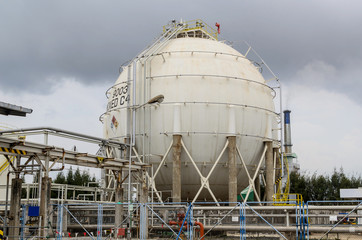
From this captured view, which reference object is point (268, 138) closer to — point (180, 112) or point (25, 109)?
point (180, 112)

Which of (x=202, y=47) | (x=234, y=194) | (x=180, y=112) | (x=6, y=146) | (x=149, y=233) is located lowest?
(x=149, y=233)

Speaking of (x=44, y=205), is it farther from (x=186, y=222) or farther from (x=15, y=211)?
(x=186, y=222)

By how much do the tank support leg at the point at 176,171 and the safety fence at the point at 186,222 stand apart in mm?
908

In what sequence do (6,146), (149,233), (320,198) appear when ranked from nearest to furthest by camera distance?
(6,146)
(149,233)
(320,198)

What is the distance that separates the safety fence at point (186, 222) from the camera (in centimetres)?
1856

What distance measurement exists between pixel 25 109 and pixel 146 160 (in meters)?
12.3

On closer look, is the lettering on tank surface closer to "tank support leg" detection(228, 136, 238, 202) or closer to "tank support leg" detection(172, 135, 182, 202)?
"tank support leg" detection(172, 135, 182, 202)

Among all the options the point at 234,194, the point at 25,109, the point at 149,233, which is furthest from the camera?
the point at 234,194

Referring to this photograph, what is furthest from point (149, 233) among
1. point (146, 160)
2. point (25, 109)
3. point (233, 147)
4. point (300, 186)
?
point (300, 186)

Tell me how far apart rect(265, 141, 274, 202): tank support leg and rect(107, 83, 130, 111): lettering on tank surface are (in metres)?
8.68

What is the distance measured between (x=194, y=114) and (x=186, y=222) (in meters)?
6.49

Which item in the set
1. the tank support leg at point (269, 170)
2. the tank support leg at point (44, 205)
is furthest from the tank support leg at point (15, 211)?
the tank support leg at point (269, 170)

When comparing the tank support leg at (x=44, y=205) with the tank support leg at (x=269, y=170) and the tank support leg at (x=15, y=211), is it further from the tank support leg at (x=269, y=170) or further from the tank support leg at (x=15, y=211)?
the tank support leg at (x=269, y=170)

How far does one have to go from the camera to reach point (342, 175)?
52.9 meters
